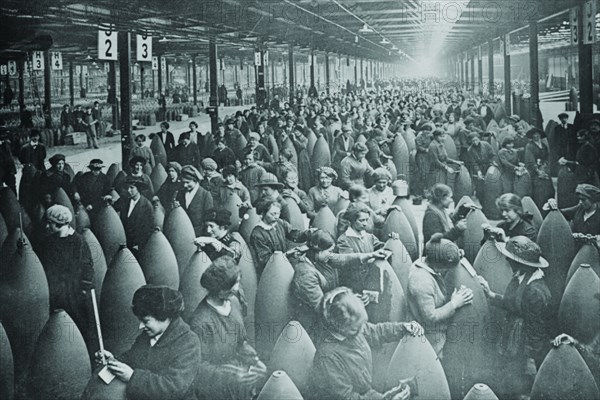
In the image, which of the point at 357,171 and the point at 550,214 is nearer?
the point at 550,214

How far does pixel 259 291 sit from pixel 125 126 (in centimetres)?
661

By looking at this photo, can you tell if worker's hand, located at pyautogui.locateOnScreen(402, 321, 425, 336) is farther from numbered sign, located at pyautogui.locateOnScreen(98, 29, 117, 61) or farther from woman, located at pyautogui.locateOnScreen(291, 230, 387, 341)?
numbered sign, located at pyautogui.locateOnScreen(98, 29, 117, 61)

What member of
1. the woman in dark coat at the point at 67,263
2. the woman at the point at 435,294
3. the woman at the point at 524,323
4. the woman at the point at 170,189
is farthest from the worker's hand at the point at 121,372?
the woman at the point at 170,189

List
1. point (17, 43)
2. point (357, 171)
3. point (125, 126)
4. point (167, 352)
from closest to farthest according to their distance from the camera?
point (167, 352) → point (357, 171) → point (17, 43) → point (125, 126)

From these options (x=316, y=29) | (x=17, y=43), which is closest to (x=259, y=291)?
(x=17, y=43)

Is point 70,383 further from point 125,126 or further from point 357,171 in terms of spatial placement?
point 125,126

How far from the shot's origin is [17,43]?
8.41 m

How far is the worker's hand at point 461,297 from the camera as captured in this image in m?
3.24

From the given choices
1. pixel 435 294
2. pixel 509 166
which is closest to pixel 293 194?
pixel 435 294

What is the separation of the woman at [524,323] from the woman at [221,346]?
50.8 inches

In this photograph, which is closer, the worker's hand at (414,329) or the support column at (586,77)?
the worker's hand at (414,329)

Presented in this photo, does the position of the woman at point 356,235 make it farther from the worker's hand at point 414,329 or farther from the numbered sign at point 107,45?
the numbered sign at point 107,45

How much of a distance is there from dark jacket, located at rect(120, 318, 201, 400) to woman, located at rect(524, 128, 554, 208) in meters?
3.73

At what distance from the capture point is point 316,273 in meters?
3.57
